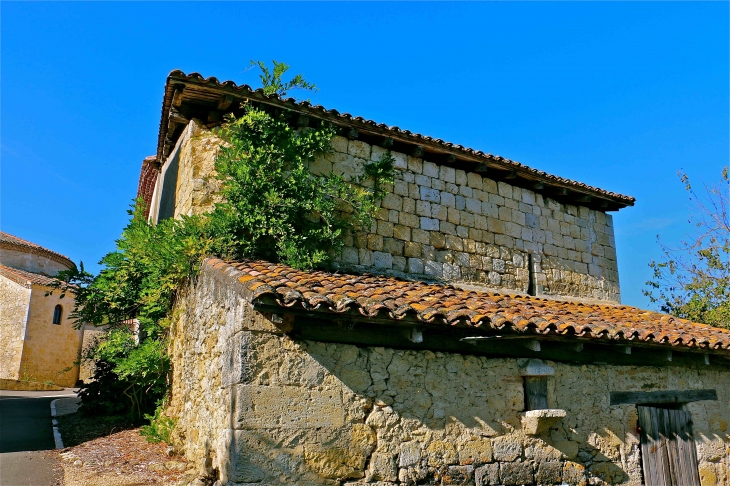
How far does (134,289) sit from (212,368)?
9.75 feet

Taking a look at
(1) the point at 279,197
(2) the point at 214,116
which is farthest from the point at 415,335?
(2) the point at 214,116

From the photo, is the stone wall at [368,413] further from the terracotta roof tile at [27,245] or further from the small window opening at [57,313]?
the terracotta roof tile at [27,245]

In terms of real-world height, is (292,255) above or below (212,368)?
above

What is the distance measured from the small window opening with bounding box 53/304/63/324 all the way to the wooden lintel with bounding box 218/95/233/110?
18044 mm

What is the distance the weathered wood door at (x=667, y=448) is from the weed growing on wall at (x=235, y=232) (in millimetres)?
4900

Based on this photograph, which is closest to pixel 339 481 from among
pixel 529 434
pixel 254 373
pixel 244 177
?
pixel 254 373

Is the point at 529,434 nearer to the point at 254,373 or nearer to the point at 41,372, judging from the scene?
the point at 254,373

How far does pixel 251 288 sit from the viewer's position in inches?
209

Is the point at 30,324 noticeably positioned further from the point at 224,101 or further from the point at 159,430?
the point at 224,101

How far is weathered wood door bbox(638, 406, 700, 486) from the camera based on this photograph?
771cm

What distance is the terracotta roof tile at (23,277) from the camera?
829 inches

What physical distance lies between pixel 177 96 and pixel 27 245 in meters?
18.7

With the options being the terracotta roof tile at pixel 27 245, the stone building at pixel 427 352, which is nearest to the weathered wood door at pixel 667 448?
the stone building at pixel 427 352

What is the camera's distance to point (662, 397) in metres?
8.06
